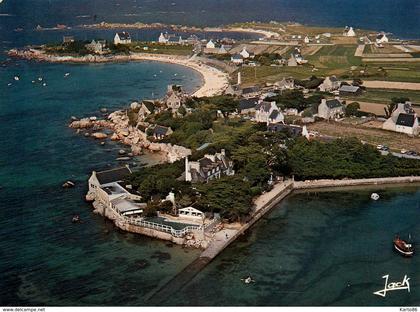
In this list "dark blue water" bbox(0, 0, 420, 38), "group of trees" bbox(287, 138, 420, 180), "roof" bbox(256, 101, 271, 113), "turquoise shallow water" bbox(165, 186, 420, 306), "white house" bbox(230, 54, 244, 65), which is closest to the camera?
"turquoise shallow water" bbox(165, 186, 420, 306)

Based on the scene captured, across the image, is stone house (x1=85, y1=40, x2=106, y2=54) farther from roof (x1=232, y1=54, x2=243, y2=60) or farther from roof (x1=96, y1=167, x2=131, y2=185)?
roof (x1=96, y1=167, x2=131, y2=185)

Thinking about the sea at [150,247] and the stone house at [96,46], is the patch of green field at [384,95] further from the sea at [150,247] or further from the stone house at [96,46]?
the stone house at [96,46]

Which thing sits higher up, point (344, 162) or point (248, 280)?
point (344, 162)

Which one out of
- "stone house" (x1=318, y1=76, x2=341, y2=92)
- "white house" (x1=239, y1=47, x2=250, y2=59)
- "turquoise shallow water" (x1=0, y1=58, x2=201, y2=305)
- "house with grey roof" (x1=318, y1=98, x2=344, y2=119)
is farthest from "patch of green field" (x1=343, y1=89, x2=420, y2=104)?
"white house" (x1=239, y1=47, x2=250, y2=59)

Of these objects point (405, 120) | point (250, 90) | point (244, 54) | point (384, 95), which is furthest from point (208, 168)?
point (244, 54)

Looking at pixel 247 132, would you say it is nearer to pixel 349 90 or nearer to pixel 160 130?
pixel 160 130

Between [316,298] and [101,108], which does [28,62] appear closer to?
[101,108]
